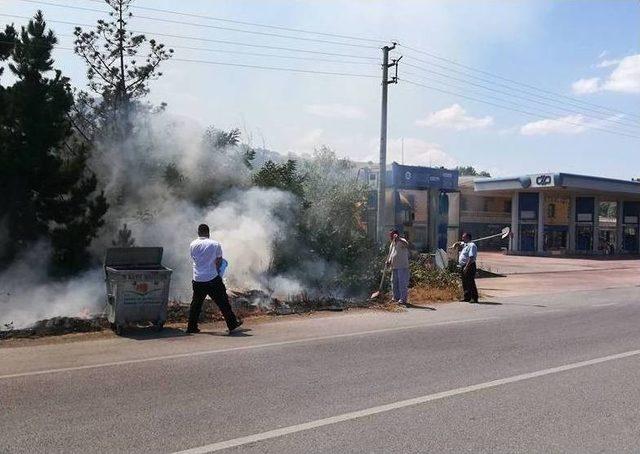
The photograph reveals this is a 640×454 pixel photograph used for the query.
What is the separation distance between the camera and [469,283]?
1416 cm

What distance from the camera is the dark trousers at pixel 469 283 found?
1402 cm

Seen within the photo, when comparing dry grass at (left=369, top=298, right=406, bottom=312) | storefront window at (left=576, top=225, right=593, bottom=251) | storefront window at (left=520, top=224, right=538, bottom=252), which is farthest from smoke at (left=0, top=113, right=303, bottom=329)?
storefront window at (left=576, top=225, right=593, bottom=251)

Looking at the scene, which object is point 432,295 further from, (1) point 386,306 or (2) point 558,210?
(2) point 558,210

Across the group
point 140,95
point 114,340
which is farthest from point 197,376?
point 140,95

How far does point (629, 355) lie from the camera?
777 cm

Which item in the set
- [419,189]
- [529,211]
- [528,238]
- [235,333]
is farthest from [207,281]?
[528,238]

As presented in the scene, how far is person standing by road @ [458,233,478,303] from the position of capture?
45.8 ft

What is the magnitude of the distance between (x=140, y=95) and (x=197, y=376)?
54.9 feet

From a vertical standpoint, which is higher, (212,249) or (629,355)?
(212,249)

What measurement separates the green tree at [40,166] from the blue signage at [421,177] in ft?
51.9

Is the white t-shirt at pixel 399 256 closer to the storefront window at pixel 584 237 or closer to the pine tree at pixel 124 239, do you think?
the pine tree at pixel 124 239

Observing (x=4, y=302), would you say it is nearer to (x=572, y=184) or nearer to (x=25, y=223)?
(x=25, y=223)

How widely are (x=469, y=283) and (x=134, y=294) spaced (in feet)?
26.5

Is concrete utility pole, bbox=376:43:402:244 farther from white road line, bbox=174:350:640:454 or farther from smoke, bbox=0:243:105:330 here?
white road line, bbox=174:350:640:454
